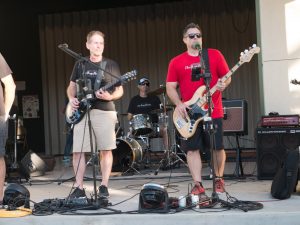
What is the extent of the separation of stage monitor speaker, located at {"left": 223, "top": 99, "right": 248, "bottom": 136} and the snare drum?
204cm

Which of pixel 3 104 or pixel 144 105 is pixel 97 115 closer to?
pixel 3 104

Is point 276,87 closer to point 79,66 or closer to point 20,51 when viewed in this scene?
point 79,66

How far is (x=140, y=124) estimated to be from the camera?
9305 millimetres

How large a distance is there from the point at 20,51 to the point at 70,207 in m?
8.97

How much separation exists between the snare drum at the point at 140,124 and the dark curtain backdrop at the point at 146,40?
4065 mm

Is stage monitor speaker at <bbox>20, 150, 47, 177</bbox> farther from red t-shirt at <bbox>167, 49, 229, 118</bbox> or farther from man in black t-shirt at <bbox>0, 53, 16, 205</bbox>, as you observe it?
red t-shirt at <bbox>167, 49, 229, 118</bbox>

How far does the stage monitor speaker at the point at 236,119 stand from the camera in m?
7.57

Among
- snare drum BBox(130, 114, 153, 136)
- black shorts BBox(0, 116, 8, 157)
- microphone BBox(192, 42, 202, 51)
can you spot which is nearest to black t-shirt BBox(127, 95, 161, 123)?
snare drum BBox(130, 114, 153, 136)

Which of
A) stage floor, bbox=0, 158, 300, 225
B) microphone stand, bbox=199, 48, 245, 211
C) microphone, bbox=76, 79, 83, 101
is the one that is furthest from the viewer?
microphone, bbox=76, 79, 83, 101

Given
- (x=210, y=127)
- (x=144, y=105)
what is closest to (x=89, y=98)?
(x=210, y=127)

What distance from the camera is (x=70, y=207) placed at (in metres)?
5.41

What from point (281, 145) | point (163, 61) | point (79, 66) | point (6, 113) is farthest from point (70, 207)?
point (163, 61)

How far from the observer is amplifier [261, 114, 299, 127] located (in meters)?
6.96

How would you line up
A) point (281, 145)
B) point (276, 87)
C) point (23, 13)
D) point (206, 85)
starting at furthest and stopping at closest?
point (23, 13)
point (276, 87)
point (281, 145)
point (206, 85)
